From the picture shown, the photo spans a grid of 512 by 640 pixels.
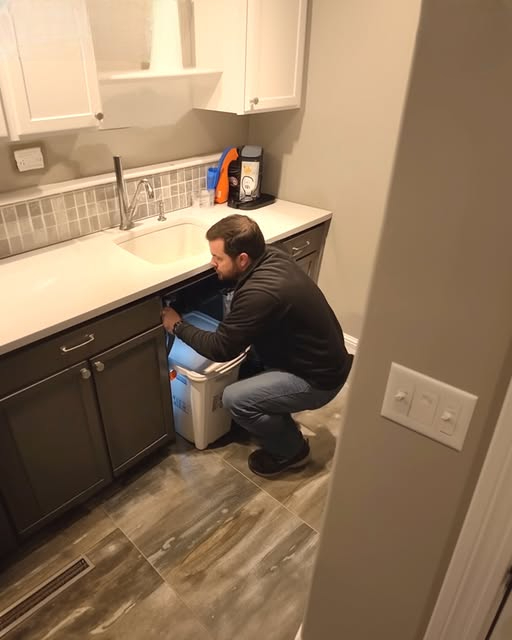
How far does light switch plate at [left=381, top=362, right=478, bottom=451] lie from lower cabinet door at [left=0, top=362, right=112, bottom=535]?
114 centimetres

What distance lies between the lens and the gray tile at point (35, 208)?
1920mm

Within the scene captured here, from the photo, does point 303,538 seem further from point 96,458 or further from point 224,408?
point 96,458

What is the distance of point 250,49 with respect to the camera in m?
2.10

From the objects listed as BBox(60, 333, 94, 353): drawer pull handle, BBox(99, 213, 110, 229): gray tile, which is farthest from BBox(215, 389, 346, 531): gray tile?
BBox(99, 213, 110, 229): gray tile

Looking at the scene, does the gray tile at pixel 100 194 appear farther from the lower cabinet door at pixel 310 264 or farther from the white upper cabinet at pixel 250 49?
the lower cabinet door at pixel 310 264

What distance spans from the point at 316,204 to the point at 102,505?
1844mm

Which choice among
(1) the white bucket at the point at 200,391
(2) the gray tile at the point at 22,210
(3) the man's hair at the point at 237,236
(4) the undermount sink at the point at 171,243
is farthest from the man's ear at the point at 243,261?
(2) the gray tile at the point at 22,210

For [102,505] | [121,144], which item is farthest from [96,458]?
[121,144]

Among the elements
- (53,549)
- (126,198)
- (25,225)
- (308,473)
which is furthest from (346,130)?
(53,549)

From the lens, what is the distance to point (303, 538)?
1.89 meters

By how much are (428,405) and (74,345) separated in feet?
3.83

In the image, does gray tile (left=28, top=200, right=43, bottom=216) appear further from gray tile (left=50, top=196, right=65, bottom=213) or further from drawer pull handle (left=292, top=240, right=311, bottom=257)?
drawer pull handle (left=292, top=240, right=311, bottom=257)

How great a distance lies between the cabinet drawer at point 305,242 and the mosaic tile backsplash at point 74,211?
0.62 metres

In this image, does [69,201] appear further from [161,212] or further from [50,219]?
[161,212]
